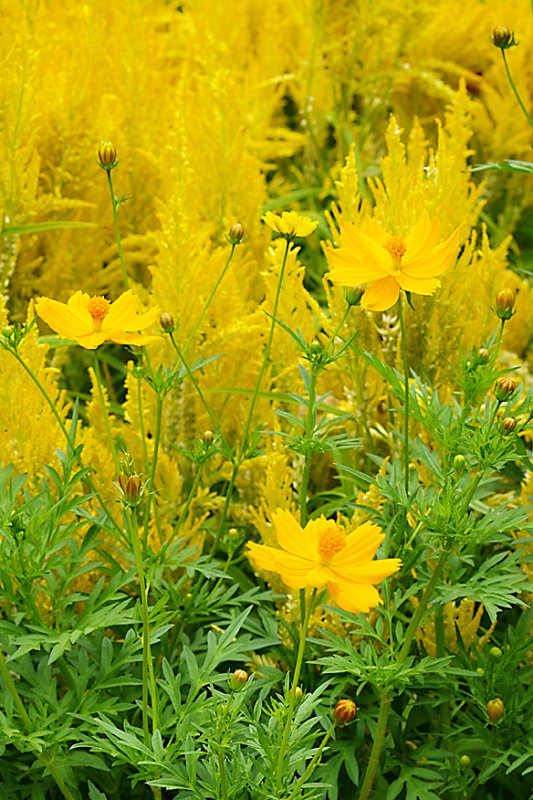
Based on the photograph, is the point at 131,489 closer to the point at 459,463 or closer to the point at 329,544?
the point at 329,544

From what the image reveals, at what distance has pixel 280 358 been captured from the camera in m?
1.65

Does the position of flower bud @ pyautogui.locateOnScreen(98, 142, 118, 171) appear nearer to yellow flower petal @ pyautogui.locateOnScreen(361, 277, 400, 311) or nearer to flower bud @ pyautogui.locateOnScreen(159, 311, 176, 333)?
flower bud @ pyautogui.locateOnScreen(159, 311, 176, 333)

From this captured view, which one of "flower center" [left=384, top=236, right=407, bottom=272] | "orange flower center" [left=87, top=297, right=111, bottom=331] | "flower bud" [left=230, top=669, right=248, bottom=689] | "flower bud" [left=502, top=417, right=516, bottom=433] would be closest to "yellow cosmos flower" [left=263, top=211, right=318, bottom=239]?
"flower center" [left=384, top=236, right=407, bottom=272]

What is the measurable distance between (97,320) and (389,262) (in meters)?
0.35

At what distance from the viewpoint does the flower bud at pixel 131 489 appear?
870mm

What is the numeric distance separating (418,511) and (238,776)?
0.40 meters

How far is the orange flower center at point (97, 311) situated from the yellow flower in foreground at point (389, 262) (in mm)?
269

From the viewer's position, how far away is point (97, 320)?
1.08 m

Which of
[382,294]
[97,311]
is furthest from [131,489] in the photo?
[382,294]

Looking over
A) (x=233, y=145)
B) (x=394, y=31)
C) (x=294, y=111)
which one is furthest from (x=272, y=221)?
(x=294, y=111)

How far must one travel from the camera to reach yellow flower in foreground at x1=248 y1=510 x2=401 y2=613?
87 centimetres

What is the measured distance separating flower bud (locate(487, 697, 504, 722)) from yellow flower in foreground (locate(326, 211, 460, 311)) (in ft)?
1.69

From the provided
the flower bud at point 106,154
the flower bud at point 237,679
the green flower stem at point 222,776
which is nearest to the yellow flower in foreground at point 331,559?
the flower bud at point 237,679

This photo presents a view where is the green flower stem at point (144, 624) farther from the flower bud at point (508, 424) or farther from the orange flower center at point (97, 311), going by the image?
the flower bud at point (508, 424)
